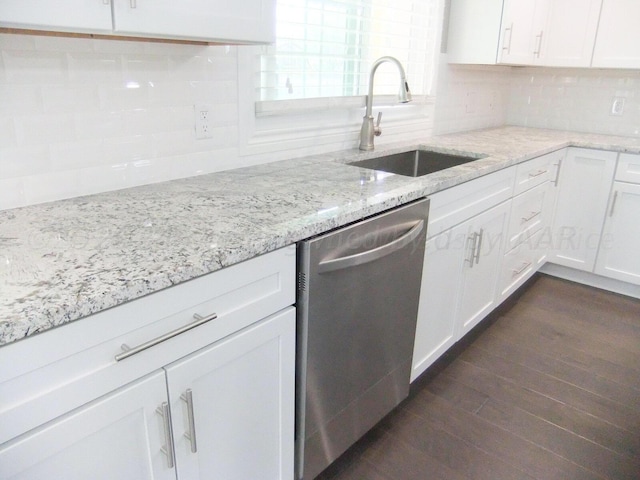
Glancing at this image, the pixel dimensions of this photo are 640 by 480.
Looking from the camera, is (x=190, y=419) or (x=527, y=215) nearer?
(x=190, y=419)

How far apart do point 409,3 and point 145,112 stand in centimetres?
170

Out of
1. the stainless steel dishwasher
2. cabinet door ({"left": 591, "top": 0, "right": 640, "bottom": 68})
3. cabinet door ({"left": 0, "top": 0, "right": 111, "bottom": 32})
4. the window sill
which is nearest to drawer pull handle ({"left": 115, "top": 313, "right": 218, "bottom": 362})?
the stainless steel dishwasher

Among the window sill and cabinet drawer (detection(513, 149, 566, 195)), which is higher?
the window sill

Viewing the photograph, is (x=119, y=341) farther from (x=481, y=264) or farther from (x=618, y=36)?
(x=618, y=36)

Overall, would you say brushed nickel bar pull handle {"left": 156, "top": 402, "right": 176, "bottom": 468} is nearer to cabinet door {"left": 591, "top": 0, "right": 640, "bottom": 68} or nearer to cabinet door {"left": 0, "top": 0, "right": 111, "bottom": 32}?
cabinet door {"left": 0, "top": 0, "right": 111, "bottom": 32}

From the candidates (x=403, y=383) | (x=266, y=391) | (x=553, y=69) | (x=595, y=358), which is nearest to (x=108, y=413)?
(x=266, y=391)

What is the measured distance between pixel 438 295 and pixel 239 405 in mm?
1056

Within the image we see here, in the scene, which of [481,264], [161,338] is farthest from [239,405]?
[481,264]

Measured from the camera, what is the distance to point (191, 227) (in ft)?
3.83

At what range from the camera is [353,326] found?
4.79 feet

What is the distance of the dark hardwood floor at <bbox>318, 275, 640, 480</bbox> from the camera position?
5.56 ft

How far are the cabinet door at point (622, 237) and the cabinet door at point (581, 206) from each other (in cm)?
4

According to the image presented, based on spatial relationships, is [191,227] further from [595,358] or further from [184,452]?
[595,358]

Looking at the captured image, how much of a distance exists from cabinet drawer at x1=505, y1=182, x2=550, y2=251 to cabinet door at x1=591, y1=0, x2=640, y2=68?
912 mm
